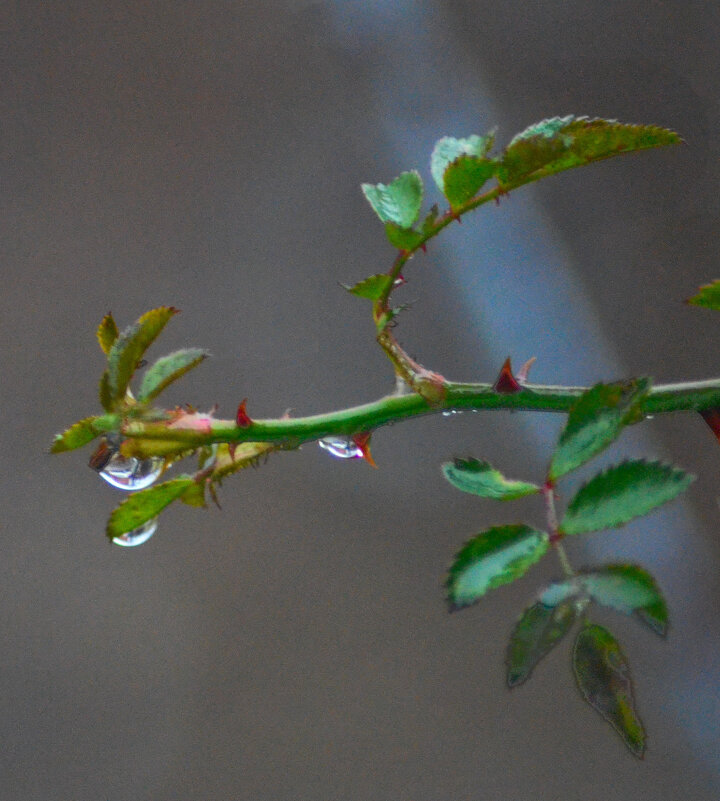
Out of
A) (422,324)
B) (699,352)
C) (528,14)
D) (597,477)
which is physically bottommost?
(699,352)

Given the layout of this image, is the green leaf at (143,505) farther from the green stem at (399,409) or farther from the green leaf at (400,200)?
the green leaf at (400,200)

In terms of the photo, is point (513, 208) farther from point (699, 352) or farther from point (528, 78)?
point (699, 352)

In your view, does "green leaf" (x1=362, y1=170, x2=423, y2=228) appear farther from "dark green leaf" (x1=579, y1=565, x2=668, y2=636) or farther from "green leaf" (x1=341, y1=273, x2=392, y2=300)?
"dark green leaf" (x1=579, y1=565, x2=668, y2=636)

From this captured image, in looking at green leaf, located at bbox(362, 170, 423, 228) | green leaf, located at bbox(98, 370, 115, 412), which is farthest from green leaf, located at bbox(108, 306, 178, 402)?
green leaf, located at bbox(362, 170, 423, 228)

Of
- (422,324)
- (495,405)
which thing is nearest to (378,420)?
(495,405)

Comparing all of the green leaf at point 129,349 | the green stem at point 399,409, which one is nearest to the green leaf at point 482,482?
the green stem at point 399,409

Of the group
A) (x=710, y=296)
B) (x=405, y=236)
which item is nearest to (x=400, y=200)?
(x=405, y=236)
